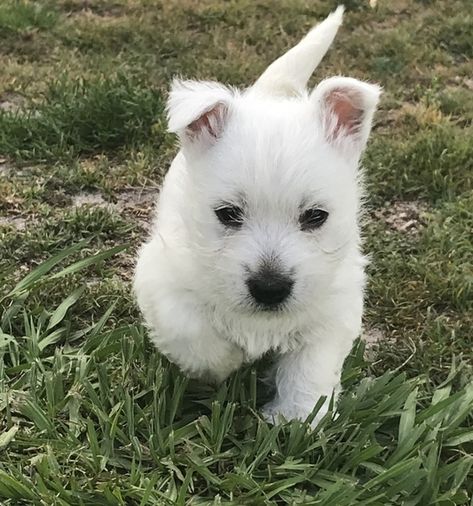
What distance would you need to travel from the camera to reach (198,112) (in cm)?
284

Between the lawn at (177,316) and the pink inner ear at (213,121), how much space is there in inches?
39.2

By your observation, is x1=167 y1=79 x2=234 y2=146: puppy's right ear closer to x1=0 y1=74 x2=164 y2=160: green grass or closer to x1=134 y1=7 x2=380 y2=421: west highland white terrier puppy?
x1=134 y1=7 x2=380 y2=421: west highland white terrier puppy

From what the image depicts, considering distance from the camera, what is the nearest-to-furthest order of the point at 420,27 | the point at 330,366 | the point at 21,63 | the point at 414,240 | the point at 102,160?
the point at 330,366, the point at 414,240, the point at 102,160, the point at 21,63, the point at 420,27

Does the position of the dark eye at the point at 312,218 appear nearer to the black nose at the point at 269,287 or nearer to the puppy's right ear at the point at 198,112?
the black nose at the point at 269,287

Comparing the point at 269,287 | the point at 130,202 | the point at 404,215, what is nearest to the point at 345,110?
the point at 269,287

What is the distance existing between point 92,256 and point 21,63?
2868 mm

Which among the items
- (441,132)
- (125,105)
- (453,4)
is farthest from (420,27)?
(125,105)

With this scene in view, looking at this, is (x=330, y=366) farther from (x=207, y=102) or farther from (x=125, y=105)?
(x=125, y=105)

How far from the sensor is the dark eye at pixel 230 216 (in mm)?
2835

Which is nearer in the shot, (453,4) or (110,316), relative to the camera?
(110,316)

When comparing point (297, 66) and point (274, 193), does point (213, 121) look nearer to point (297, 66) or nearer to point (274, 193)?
point (274, 193)

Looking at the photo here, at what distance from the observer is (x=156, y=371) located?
335cm

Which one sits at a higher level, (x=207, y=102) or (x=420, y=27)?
(x=207, y=102)

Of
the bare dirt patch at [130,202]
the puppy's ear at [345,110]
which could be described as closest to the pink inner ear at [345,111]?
the puppy's ear at [345,110]
